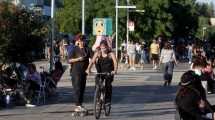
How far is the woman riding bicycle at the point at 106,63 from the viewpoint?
16.0m

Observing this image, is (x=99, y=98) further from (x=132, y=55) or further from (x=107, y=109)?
(x=132, y=55)

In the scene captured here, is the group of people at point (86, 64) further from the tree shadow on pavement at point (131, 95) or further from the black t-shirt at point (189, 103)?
the black t-shirt at point (189, 103)

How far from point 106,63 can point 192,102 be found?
6.69 metres

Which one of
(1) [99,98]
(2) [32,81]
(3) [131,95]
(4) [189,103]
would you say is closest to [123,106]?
(2) [32,81]

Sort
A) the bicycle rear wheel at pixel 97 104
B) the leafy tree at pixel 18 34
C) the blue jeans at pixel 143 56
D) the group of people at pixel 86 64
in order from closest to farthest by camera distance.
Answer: the bicycle rear wheel at pixel 97 104 → the group of people at pixel 86 64 → the leafy tree at pixel 18 34 → the blue jeans at pixel 143 56

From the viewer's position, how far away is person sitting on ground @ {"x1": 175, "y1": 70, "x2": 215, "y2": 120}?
372 inches

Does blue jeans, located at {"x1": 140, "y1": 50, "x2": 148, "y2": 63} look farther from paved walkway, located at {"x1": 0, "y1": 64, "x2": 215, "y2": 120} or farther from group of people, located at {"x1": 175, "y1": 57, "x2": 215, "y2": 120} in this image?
group of people, located at {"x1": 175, "y1": 57, "x2": 215, "y2": 120}

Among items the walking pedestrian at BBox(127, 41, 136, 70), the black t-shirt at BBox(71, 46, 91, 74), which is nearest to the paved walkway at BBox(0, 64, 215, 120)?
the black t-shirt at BBox(71, 46, 91, 74)

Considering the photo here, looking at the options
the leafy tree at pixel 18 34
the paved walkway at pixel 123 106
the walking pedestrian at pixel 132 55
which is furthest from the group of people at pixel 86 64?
the walking pedestrian at pixel 132 55

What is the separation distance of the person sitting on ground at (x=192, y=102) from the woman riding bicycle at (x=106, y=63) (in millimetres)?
6217

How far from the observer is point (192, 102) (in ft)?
31.2

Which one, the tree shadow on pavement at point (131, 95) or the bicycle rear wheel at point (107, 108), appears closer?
the bicycle rear wheel at point (107, 108)

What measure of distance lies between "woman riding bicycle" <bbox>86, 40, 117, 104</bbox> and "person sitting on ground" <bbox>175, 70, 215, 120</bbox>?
245 inches

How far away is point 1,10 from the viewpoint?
17.7 metres
